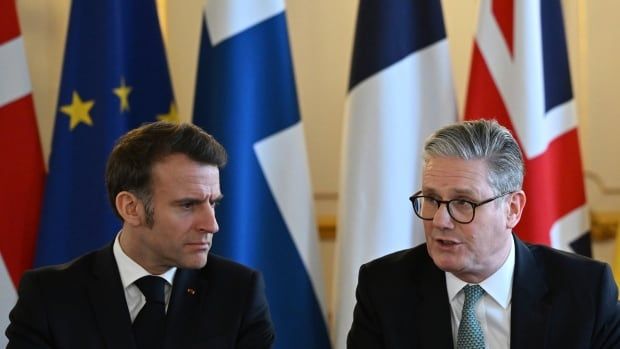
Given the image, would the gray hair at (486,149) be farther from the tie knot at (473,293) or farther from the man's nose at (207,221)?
the man's nose at (207,221)

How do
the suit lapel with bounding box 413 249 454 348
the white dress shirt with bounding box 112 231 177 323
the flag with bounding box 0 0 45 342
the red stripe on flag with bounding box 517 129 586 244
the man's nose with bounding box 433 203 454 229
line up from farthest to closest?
1. the flag with bounding box 0 0 45 342
2. the red stripe on flag with bounding box 517 129 586 244
3. the white dress shirt with bounding box 112 231 177 323
4. the suit lapel with bounding box 413 249 454 348
5. the man's nose with bounding box 433 203 454 229

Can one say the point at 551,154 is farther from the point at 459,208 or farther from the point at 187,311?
the point at 187,311

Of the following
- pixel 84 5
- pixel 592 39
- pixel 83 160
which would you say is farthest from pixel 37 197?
pixel 592 39

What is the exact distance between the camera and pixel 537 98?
3.24m

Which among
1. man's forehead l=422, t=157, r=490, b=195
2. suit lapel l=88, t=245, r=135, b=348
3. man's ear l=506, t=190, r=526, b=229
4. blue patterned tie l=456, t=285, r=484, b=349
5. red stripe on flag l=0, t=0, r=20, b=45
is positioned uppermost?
red stripe on flag l=0, t=0, r=20, b=45

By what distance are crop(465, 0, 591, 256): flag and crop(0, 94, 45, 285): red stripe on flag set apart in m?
1.58

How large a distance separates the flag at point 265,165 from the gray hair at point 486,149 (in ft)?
4.39

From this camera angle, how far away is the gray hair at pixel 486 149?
200cm

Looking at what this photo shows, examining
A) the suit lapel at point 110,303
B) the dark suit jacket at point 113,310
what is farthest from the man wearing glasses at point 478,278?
the suit lapel at point 110,303

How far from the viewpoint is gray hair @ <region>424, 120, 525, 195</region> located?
200 cm

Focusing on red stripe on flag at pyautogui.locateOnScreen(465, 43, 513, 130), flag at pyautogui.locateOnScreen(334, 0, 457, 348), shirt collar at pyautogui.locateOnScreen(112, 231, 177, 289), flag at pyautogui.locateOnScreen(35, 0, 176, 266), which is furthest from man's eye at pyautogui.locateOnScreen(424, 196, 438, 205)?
flag at pyautogui.locateOnScreen(35, 0, 176, 266)

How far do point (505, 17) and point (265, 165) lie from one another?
0.99 m

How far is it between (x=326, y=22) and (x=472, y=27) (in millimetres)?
592

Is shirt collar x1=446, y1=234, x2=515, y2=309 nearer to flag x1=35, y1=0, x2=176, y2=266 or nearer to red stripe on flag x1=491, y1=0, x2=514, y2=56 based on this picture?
red stripe on flag x1=491, y1=0, x2=514, y2=56
